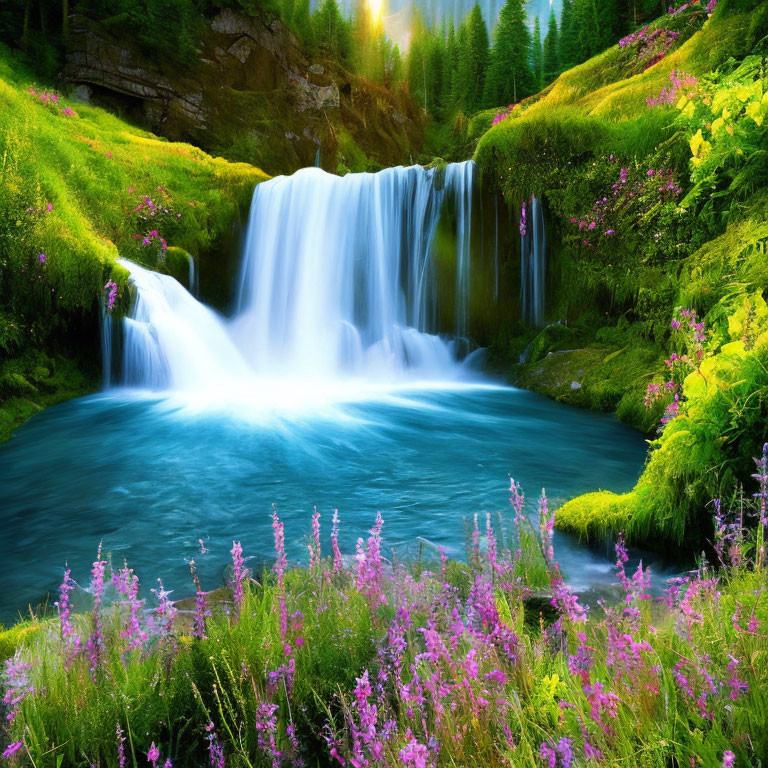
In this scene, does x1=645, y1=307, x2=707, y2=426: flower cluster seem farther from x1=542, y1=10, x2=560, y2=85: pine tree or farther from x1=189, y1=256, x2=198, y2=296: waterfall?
x1=542, y1=10, x2=560, y2=85: pine tree

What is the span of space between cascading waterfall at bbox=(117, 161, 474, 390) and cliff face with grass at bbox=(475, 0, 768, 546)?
1.80 metres

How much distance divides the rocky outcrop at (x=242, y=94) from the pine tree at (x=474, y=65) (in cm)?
1537

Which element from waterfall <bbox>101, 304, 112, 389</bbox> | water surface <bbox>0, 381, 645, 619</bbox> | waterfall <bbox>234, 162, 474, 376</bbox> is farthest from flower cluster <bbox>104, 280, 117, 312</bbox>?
waterfall <bbox>234, 162, 474, 376</bbox>

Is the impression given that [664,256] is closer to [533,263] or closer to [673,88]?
[533,263]

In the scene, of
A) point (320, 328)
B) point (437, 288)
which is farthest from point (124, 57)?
point (437, 288)

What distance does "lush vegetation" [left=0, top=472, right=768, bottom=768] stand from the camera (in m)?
1.41

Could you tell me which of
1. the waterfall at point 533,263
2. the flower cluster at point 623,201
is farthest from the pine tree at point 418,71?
the flower cluster at point 623,201

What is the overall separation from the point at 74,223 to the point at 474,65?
46675mm

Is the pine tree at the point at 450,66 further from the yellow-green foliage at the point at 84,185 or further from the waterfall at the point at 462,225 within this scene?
the waterfall at the point at 462,225

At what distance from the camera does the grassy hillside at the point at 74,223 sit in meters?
10.5

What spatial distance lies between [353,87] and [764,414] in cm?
3785

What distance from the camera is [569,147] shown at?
1303 centimetres

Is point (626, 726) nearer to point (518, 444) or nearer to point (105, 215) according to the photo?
point (518, 444)

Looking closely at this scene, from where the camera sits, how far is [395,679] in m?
1.90
